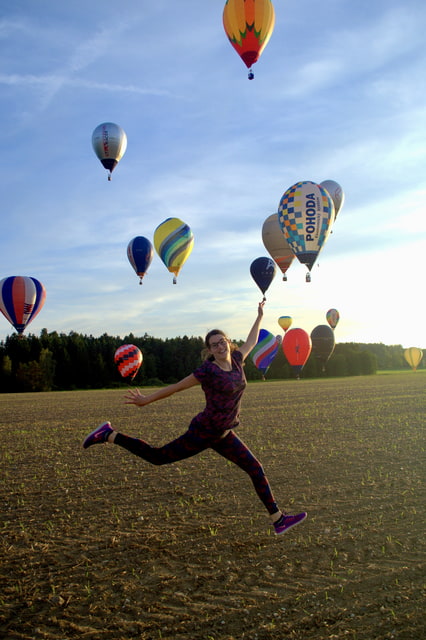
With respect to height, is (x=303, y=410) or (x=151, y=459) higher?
(x=151, y=459)

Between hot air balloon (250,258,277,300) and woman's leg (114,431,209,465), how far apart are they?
33875 mm

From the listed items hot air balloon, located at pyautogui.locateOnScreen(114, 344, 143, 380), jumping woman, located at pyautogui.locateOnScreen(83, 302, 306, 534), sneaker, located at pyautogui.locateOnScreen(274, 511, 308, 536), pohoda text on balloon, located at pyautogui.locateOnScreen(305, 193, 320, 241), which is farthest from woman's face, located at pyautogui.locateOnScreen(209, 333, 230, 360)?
hot air balloon, located at pyautogui.locateOnScreen(114, 344, 143, 380)

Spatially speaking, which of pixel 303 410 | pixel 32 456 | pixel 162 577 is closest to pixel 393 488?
pixel 162 577

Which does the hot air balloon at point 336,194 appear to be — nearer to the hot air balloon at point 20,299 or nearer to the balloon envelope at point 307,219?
the balloon envelope at point 307,219

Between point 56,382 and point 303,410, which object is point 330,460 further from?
point 56,382

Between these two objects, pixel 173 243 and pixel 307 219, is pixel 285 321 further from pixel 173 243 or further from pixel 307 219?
pixel 307 219

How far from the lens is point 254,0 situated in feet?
67.3

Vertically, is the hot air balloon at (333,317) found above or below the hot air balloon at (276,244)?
below

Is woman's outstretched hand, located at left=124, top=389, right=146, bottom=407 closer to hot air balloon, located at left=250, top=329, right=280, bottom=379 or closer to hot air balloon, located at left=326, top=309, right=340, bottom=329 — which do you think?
hot air balloon, located at left=250, top=329, right=280, bottom=379

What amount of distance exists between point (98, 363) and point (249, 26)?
7213cm

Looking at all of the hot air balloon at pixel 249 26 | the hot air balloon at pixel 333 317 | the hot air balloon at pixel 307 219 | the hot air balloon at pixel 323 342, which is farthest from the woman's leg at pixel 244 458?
the hot air balloon at pixel 333 317

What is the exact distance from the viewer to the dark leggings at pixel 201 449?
579cm

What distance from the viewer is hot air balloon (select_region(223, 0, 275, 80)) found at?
803 inches

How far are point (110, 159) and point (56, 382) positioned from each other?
55.7m
